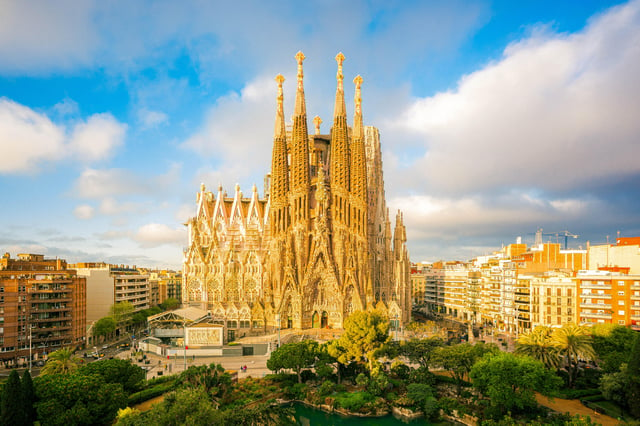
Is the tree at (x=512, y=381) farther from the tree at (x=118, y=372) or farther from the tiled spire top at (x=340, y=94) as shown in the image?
the tiled spire top at (x=340, y=94)

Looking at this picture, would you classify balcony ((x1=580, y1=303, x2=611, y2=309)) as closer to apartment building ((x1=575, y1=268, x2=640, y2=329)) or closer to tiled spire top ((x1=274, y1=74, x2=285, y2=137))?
apartment building ((x1=575, y1=268, x2=640, y2=329))

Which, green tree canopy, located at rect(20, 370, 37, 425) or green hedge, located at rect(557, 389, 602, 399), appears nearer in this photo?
green tree canopy, located at rect(20, 370, 37, 425)

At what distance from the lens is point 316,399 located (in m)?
32.3

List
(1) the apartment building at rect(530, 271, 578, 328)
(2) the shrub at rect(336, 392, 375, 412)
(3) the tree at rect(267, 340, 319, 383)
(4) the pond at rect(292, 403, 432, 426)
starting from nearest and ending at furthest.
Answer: (4) the pond at rect(292, 403, 432, 426) < (2) the shrub at rect(336, 392, 375, 412) < (3) the tree at rect(267, 340, 319, 383) < (1) the apartment building at rect(530, 271, 578, 328)

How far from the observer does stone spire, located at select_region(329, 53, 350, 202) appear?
204 feet

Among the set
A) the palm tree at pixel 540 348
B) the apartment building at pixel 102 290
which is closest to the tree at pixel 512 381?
the palm tree at pixel 540 348

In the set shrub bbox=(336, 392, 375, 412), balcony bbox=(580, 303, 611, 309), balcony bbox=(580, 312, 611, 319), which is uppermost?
balcony bbox=(580, 303, 611, 309)

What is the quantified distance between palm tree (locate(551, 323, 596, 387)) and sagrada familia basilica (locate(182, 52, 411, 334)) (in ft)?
66.9

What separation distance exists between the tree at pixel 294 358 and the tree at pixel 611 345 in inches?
853

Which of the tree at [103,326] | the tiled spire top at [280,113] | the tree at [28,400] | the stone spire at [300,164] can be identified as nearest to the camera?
the tree at [28,400]

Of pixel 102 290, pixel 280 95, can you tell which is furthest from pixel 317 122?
pixel 102 290

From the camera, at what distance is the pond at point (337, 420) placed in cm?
2992

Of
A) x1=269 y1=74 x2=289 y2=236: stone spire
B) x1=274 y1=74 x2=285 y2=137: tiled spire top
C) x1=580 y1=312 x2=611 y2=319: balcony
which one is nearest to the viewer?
x1=580 y1=312 x2=611 y2=319: balcony

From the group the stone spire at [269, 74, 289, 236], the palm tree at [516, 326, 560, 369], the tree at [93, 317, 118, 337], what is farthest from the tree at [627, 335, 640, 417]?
the tree at [93, 317, 118, 337]
